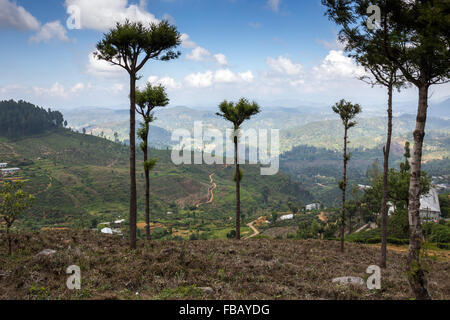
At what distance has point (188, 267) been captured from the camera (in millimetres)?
10477

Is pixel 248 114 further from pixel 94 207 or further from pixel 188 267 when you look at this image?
pixel 94 207

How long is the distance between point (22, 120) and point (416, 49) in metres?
227

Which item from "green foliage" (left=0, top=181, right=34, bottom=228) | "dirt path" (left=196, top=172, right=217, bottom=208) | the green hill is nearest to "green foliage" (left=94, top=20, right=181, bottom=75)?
"green foliage" (left=0, top=181, right=34, bottom=228)

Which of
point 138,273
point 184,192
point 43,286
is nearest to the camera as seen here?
point 43,286

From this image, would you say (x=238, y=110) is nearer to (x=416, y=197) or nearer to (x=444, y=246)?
(x=416, y=197)

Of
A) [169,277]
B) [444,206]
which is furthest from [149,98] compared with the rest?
[444,206]

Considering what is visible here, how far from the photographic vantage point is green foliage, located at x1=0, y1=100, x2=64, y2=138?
173m

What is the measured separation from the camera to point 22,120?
177375 millimetres

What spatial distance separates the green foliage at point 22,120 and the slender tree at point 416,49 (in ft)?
723

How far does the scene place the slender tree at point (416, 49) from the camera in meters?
6.74
